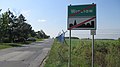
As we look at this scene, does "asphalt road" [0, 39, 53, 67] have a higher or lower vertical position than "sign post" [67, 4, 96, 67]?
lower

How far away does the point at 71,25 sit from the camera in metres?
10.1

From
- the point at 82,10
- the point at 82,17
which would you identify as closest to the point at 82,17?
the point at 82,17

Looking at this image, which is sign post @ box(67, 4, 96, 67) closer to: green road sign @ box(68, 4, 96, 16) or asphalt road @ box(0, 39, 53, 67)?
green road sign @ box(68, 4, 96, 16)

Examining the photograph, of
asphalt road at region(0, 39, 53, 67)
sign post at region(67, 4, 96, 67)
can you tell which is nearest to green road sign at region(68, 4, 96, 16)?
sign post at region(67, 4, 96, 67)

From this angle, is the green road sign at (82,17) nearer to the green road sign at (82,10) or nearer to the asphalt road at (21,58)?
the green road sign at (82,10)

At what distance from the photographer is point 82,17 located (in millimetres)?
9828

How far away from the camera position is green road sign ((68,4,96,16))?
958 cm

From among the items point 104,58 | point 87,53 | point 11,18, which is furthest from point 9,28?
point 104,58

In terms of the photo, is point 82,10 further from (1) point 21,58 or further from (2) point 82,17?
(1) point 21,58

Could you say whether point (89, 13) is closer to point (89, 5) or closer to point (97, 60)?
point (89, 5)

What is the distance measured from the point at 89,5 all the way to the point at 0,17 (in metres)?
55.1

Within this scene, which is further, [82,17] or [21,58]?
[21,58]

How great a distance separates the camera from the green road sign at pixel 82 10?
9578mm

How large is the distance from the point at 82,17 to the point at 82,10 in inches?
10.3
